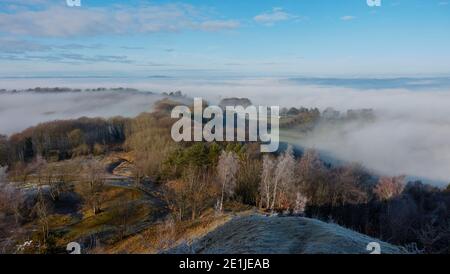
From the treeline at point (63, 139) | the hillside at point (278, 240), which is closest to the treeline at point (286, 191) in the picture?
the hillside at point (278, 240)

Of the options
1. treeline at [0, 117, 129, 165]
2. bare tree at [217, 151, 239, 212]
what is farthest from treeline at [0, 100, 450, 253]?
treeline at [0, 117, 129, 165]

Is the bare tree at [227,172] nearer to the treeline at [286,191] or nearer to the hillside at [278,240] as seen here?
the treeline at [286,191]

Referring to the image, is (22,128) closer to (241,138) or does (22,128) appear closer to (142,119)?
(142,119)

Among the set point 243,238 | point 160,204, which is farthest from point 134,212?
point 243,238

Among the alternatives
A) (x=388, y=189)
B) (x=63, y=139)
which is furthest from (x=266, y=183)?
(x=63, y=139)

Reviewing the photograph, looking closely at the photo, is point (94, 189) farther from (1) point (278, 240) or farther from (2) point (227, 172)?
(1) point (278, 240)
